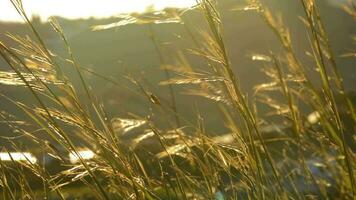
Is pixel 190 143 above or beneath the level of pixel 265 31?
above

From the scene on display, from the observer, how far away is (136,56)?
50.0ft

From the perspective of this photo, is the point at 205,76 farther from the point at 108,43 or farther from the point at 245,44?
the point at 108,43

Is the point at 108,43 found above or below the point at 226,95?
below

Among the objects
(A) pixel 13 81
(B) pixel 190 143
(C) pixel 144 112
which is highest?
(A) pixel 13 81

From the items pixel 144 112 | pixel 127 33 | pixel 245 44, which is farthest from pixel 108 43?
pixel 144 112

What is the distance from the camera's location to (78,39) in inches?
647

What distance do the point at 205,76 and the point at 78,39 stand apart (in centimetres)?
1536

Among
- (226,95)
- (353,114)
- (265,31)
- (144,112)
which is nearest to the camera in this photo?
(226,95)

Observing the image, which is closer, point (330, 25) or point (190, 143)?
point (190, 143)

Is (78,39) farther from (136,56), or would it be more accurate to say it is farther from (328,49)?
(328,49)

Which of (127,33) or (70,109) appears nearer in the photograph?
(70,109)

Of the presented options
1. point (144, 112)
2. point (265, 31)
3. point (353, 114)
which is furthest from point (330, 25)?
point (353, 114)

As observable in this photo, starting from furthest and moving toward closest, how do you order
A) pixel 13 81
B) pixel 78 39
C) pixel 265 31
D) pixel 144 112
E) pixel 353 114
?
pixel 78 39
pixel 265 31
pixel 144 112
pixel 353 114
pixel 13 81

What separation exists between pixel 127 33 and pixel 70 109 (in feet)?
48.7
